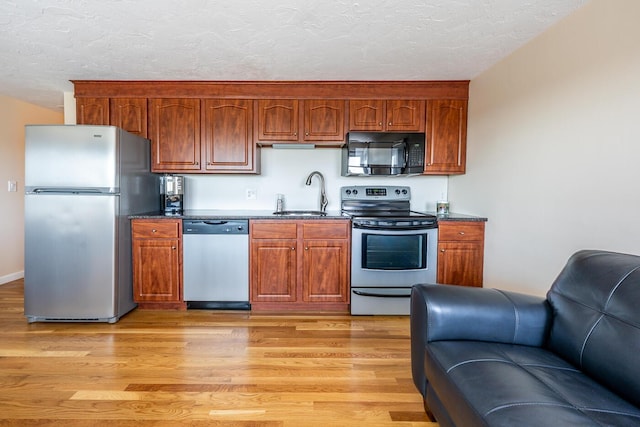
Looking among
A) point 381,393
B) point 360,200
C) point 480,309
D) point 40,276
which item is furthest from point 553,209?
point 40,276

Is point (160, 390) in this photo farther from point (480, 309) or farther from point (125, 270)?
point (480, 309)

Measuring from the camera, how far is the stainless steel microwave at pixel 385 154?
3.21m

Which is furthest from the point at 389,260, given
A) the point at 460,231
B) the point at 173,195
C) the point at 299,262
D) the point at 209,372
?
the point at 173,195

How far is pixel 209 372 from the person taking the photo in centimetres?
202

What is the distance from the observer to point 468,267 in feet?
9.84

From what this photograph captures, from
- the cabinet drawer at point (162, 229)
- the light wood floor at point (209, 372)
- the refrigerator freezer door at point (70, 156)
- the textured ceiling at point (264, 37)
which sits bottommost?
the light wood floor at point (209, 372)

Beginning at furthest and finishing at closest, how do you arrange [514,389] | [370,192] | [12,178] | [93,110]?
[12,178]
[370,192]
[93,110]
[514,389]

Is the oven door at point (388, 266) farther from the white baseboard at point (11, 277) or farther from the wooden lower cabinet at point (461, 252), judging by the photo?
the white baseboard at point (11, 277)

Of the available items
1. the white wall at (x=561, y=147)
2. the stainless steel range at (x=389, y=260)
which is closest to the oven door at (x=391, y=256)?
the stainless steel range at (x=389, y=260)

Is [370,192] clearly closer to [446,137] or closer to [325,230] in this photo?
[325,230]

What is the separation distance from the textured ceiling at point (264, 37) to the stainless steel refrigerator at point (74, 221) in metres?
0.61

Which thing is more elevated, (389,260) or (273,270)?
(389,260)

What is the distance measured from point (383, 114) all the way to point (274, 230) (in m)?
1.53

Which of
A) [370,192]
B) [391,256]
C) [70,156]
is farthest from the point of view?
[370,192]
